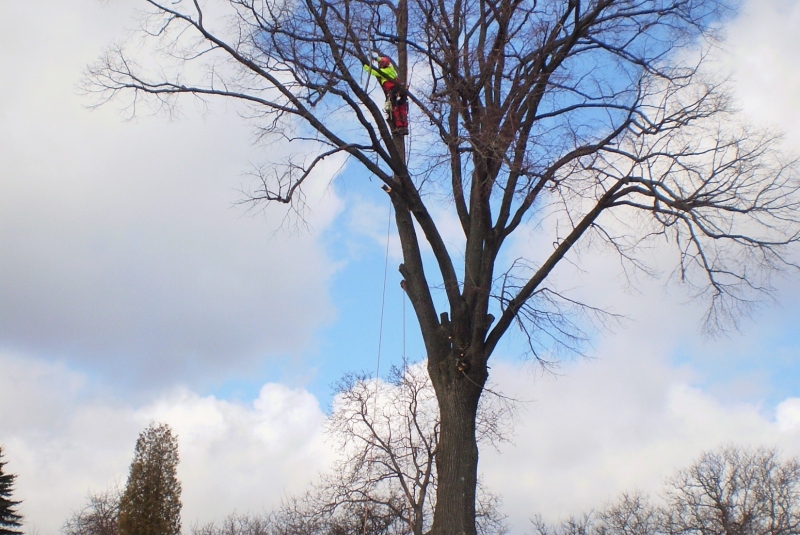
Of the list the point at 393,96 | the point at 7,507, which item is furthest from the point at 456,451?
the point at 7,507

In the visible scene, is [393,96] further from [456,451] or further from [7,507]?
[7,507]

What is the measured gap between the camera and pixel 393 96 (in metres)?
9.27

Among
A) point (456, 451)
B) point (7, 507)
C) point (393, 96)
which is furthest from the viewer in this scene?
point (7, 507)

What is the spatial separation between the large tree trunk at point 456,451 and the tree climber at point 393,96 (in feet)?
9.78

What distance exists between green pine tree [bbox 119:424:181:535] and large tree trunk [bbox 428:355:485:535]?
95.4 feet

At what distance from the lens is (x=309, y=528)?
2067 centimetres

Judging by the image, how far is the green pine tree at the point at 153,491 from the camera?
109 ft

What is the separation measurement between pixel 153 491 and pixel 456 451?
2933cm

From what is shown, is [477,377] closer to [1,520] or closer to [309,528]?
[309,528]

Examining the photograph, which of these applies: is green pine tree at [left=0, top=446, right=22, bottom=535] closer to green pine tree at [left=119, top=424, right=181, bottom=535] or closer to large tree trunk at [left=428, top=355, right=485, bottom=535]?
green pine tree at [left=119, top=424, right=181, bottom=535]

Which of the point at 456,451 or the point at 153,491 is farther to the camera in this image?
the point at 153,491

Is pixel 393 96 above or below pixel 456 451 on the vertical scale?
above

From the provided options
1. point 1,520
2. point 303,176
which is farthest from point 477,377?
point 1,520

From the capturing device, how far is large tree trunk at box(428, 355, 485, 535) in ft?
25.0
